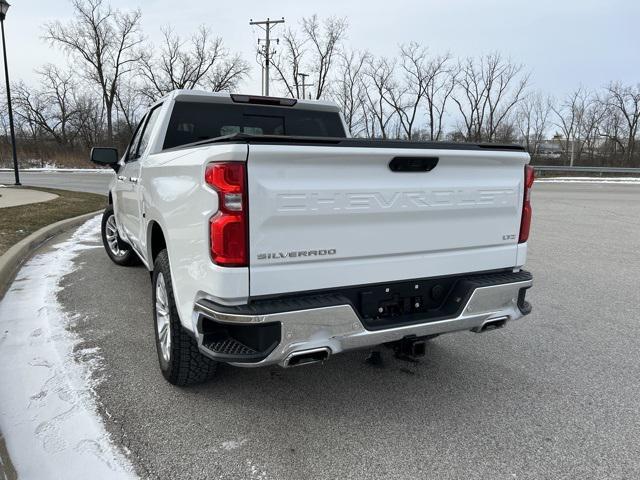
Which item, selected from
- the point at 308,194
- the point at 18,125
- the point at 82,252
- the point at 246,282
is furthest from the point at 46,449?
the point at 18,125

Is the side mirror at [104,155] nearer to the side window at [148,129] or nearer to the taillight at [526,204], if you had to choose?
the side window at [148,129]

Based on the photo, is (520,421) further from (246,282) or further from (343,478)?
(246,282)

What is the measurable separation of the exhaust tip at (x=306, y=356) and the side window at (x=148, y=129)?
285 cm

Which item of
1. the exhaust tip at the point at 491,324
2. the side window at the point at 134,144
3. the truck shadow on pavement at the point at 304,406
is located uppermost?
the side window at the point at 134,144

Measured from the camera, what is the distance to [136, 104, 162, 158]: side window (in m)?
4.54

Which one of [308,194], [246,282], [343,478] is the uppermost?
[308,194]

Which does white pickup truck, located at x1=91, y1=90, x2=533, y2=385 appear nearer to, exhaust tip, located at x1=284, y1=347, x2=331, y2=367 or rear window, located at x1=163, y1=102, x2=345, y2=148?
exhaust tip, located at x1=284, y1=347, x2=331, y2=367

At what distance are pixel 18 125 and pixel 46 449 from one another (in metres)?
65.5

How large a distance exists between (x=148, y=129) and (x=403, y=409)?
11.5ft

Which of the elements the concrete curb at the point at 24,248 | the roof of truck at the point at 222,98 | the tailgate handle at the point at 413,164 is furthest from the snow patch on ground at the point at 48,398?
the roof of truck at the point at 222,98

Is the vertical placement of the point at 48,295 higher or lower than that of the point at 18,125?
lower

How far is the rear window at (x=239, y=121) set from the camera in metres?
4.24

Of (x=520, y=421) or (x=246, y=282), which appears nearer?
(x=246, y=282)

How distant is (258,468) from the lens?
2389 millimetres
